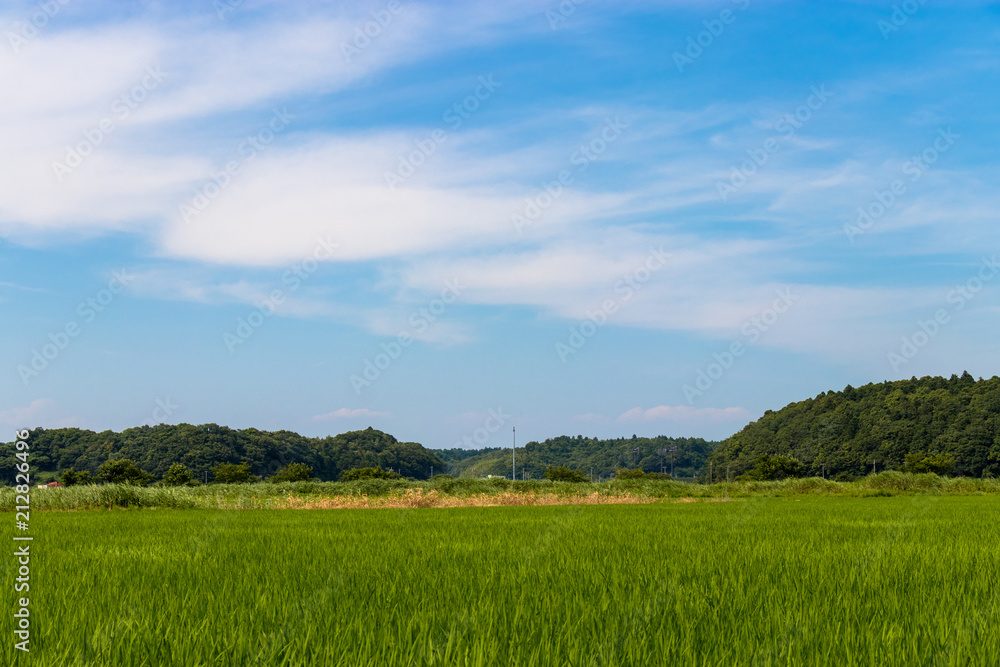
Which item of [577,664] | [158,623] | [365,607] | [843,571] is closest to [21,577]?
[158,623]

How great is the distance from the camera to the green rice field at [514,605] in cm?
395

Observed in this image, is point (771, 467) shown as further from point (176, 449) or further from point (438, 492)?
point (176, 449)

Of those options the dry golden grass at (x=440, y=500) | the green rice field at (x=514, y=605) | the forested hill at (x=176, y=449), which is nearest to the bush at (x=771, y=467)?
the forested hill at (x=176, y=449)

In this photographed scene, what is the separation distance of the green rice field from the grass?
18067 millimetres

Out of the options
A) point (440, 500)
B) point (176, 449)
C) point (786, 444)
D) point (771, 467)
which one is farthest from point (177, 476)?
point (786, 444)

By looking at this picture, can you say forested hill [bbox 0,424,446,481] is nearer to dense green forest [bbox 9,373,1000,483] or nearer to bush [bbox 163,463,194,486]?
dense green forest [bbox 9,373,1000,483]

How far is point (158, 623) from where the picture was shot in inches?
181

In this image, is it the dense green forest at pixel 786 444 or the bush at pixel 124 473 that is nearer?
the bush at pixel 124 473

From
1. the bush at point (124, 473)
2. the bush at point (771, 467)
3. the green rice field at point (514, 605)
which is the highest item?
the green rice field at point (514, 605)

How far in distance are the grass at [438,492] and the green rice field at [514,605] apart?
18.1 meters

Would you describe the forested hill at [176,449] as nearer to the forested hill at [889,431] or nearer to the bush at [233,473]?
the bush at [233,473]

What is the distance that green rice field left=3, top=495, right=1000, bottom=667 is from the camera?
3.95m

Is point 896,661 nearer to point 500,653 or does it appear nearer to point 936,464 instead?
point 500,653

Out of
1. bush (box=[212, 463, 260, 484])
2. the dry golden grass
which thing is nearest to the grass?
the dry golden grass
